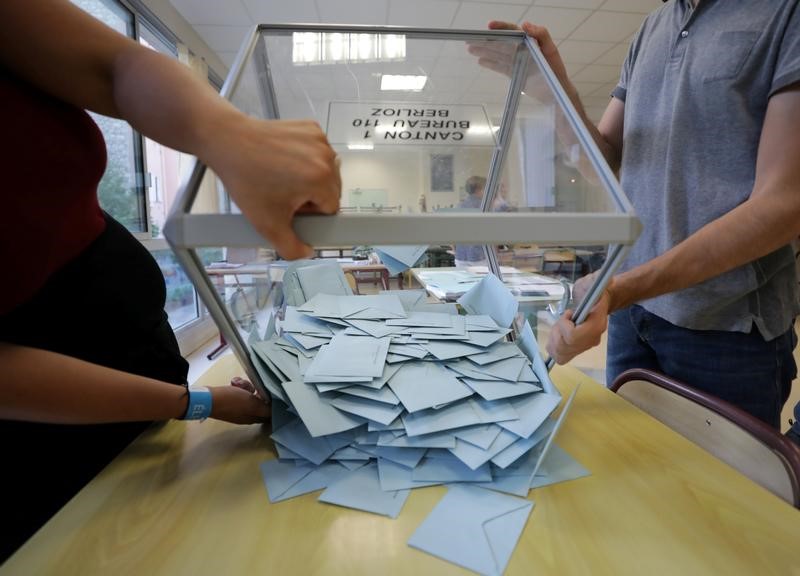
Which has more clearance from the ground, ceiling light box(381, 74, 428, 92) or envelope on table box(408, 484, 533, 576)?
ceiling light box(381, 74, 428, 92)

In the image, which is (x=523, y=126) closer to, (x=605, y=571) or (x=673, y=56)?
(x=673, y=56)

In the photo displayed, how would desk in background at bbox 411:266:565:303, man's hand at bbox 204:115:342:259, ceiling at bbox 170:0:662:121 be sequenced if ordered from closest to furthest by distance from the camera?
man's hand at bbox 204:115:342:259
desk in background at bbox 411:266:565:303
ceiling at bbox 170:0:662:121

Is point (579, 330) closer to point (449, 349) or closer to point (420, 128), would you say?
point (449, 349)

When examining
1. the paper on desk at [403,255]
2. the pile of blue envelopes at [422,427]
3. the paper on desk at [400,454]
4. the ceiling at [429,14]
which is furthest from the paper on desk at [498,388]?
the ceiling at [429,14]

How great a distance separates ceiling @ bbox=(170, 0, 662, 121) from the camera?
297 cm

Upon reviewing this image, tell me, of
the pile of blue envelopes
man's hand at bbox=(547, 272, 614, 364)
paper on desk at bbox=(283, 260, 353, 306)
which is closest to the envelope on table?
the pile of blue envelopes

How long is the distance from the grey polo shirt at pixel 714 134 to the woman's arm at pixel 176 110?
81 centimetres

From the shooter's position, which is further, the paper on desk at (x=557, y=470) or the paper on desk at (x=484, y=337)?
the paper on desk at (x=484, y=337)

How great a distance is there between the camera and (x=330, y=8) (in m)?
2.98

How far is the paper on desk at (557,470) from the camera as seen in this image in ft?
1.64

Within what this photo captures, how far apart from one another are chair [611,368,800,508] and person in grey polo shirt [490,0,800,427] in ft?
0.52

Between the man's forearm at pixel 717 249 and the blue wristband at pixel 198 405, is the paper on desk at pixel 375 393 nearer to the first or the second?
the blue wristband at pixel 198 405

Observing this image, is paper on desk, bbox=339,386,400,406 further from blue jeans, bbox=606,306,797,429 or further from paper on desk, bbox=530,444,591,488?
blue jeans, bbox=606,306,797,429

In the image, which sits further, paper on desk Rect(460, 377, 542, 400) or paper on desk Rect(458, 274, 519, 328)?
paper on desk Rect(458, 274, 519, 328)
